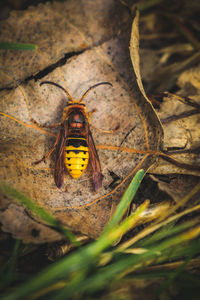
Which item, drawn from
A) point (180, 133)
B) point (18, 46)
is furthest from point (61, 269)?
point (18, 46)

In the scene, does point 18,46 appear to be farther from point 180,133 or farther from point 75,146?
point 180,133

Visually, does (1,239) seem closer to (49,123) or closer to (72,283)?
(72,283)

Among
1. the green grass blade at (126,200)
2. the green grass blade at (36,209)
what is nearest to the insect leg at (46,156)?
the green grass blade at (36,209)

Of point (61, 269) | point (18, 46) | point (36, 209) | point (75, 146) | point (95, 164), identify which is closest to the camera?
point (61, 269)

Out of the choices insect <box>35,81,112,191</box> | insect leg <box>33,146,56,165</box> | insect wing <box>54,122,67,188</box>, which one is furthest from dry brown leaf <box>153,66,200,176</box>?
insect leg <box>33,146,56,165</box>

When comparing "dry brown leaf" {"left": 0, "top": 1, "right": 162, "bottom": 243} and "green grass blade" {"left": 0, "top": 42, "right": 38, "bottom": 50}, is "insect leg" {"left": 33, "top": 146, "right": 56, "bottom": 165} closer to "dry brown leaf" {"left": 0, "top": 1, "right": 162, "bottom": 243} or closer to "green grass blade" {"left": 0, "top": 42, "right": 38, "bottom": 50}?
"dry brown leaf" {"left": 0, "top": 1, "right": 162, "bottom": 243}

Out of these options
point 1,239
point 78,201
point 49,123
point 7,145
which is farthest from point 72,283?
point 49,123
